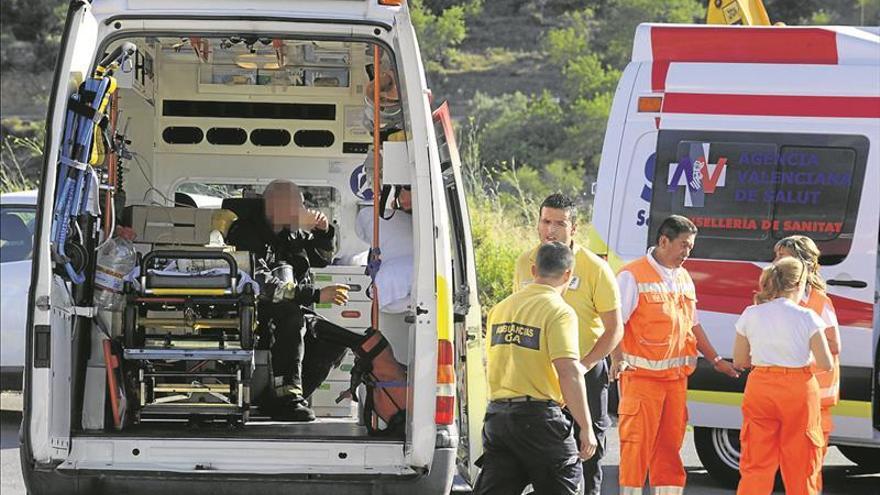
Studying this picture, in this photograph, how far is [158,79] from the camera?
8914mm

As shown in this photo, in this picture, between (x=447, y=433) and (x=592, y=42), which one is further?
(x=592, y=42)

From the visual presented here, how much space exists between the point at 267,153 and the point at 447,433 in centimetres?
378

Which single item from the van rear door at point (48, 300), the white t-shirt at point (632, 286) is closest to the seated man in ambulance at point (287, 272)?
the van rear door at point (48, 300)

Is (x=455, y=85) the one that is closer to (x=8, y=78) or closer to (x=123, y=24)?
(x=8, y=78)

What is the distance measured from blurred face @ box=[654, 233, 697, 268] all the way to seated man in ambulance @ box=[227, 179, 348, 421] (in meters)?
1.84

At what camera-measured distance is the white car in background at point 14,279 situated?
35.9ft

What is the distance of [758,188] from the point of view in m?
8.88

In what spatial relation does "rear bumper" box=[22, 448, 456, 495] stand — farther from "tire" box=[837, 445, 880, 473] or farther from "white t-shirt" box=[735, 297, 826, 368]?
"tire" box=[837, 445, 880, 473]

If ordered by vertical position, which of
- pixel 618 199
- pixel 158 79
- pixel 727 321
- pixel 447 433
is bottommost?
pixel 447 433

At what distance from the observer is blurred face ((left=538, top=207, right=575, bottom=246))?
25.1ft

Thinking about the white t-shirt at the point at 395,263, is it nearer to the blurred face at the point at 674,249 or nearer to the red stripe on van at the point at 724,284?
the blurred face at the point at 674,249

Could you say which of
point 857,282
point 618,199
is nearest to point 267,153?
point 618,199

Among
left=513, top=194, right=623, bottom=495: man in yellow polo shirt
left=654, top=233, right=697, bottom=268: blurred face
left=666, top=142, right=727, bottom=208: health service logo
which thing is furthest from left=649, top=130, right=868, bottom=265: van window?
left=513, top=194, right=623, bottom=495: man in yellow polo shirt

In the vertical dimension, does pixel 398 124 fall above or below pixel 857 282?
above
